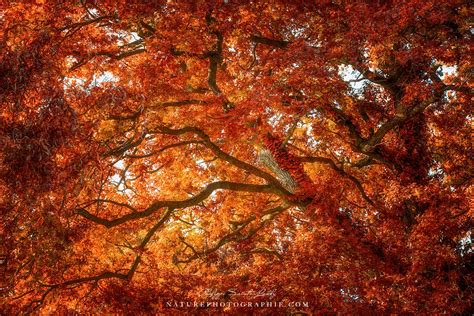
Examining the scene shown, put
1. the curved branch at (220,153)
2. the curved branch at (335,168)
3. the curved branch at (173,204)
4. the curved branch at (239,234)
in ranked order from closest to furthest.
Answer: the curved branch at (173,204), the curved branch at (220,153), the curved branch at (335,168), the curved branch at (239,234)

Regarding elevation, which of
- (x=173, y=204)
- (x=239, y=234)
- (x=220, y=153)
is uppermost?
(x=220, y=153)

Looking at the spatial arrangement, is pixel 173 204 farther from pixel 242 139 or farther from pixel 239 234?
pixel 239 234

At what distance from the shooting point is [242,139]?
9.83 metres

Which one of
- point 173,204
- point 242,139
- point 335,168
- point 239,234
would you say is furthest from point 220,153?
point 239,234

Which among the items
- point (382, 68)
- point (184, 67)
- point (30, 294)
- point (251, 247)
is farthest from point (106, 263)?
point (382, 68)

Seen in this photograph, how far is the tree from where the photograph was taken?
20.5 ft

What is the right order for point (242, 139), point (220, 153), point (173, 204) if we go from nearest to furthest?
point (173, 204) < point (220, 153) < point (242, 139)

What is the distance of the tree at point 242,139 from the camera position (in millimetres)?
6250

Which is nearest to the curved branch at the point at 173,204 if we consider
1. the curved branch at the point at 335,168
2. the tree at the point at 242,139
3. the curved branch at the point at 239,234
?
the tree at the point at 242,139

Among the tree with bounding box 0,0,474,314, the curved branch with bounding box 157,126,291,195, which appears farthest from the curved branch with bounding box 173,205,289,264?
the curved branch with bounding box 157,126,291,195

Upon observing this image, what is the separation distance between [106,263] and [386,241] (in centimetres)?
572

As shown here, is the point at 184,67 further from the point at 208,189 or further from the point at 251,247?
the point at 251,247

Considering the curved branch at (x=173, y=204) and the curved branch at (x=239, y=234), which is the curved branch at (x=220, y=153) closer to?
the curved branch at (x=173, y=204)

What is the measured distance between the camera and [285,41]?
973 centimetres
